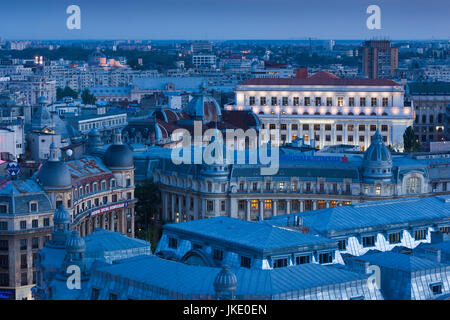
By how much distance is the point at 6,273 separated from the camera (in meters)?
91.6

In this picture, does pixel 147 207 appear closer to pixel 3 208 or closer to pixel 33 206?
pixel 33 206

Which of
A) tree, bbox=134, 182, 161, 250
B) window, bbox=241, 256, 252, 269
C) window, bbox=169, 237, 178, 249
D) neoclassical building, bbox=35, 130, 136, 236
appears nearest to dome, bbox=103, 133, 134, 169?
neoclassical building, bbox=35, 130, 136, 236

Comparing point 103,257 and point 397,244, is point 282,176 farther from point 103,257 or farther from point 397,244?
point 103,257

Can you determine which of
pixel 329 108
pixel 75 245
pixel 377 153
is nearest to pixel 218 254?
pixel 75 245

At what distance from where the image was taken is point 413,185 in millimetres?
112375

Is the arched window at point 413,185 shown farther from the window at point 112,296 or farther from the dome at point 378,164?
the window at point 112,296

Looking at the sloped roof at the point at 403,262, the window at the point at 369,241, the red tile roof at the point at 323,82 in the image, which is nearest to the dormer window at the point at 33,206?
the window at the point at 369,241

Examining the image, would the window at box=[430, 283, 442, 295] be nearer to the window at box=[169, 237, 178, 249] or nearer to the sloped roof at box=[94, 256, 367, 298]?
the sloped roof at box=[94, 256, 367, 298]

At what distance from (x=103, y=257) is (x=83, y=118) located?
4709 inches

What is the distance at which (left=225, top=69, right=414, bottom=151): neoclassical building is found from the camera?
558 feet

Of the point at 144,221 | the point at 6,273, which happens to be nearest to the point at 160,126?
the point at 144,221

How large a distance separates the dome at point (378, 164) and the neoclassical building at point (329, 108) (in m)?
57.7
